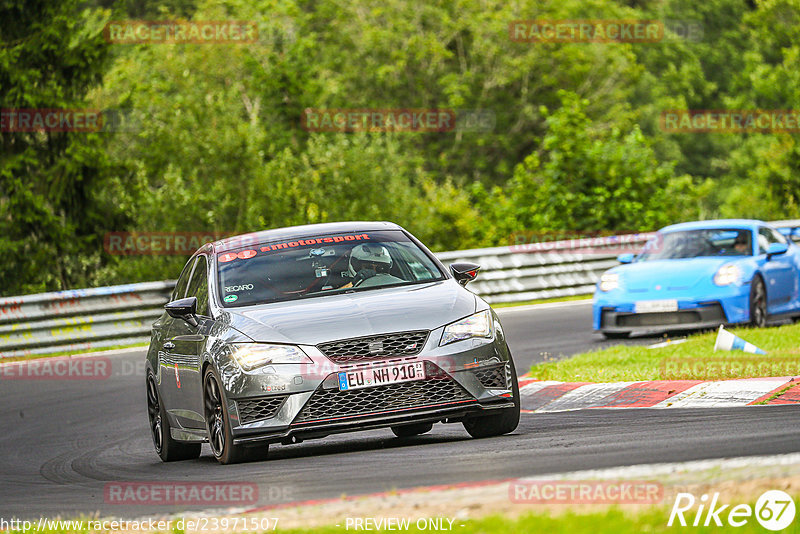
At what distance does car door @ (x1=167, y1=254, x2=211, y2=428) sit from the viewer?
9.38 metres

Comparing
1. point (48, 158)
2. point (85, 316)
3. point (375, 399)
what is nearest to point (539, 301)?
point (85, 316)

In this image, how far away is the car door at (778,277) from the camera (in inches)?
674

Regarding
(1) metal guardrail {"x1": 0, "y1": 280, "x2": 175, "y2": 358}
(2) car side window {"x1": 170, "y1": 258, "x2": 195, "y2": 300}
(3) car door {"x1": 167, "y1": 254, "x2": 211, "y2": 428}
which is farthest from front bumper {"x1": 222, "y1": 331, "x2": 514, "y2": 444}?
(1) metal guardrail {"x1": 0, "y1": 280, "x2": 175, "y2": 358}

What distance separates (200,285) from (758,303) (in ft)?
28.7

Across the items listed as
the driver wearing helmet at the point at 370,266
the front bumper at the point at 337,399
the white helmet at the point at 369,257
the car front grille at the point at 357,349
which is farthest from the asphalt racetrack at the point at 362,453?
the white helmet at the point at 369,257

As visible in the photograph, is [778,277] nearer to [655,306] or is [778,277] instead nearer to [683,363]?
[655,306]

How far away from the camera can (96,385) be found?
52.4 feet

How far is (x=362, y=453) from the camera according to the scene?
8914mm

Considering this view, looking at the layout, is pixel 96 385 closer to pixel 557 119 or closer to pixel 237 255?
pixel 237 255

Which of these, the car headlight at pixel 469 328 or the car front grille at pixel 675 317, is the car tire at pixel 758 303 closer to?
the car front grille at pixel 675 317

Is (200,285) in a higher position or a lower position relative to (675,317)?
higher

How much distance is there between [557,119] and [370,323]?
24476 millimetres

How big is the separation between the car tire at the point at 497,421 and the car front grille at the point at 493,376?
0.09 meters

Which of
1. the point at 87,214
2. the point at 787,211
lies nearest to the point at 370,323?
the point at 87,214
